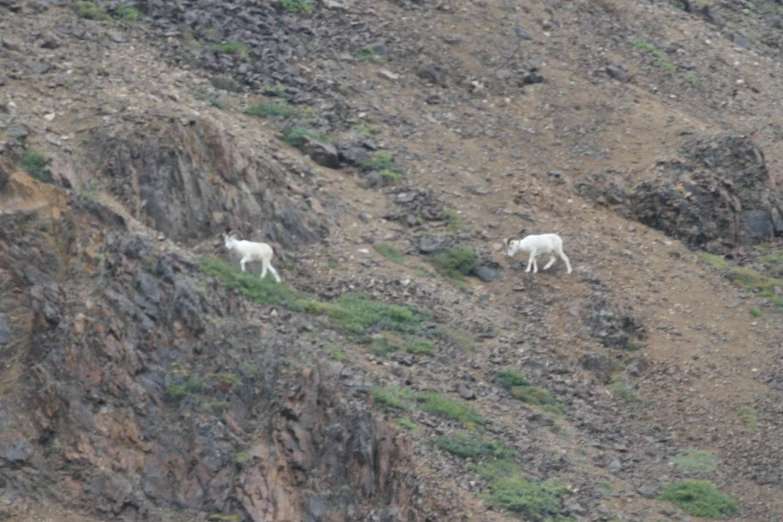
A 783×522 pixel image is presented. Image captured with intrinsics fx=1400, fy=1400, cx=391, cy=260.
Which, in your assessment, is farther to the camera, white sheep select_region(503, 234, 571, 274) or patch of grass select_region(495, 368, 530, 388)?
white sheep select_region(503, 234, 571, 274)

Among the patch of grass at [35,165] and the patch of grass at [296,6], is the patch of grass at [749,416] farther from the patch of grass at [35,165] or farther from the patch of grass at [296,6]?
the patch of grass at [296,6]

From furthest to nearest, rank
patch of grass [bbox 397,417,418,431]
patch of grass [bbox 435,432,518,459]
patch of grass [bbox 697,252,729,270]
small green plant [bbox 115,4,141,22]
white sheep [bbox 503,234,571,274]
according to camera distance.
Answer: small green plant [bbox 115,4,141,22] < patch of grass [bbox 697,252,729,270] < white sheep [bbox 503,234,571,274] < patch of grass [bbox 435,432,518,459] < patch of grass [bbox 397,417,418,431]

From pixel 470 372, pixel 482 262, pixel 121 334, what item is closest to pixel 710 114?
pixel 482 262

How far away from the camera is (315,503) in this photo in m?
18.2

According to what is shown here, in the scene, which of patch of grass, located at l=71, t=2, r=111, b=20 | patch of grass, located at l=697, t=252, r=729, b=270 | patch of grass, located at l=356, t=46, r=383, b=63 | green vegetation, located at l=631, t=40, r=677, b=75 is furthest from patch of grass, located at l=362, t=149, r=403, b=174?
green vegetation, located at l=631, t=40, r=677, b=75

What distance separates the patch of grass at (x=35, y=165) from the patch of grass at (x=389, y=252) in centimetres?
623

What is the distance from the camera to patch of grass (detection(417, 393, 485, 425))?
21781mm

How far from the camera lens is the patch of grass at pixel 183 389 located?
19031mm

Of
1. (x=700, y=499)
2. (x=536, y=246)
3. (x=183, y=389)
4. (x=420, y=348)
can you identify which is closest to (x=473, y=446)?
(x=420, y=348)

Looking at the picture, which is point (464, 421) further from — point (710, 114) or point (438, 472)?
point (710, 114)

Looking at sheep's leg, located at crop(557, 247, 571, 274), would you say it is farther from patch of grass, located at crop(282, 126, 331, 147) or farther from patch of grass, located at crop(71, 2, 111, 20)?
patch of grass, located at crop(71, 2, 111, 20)

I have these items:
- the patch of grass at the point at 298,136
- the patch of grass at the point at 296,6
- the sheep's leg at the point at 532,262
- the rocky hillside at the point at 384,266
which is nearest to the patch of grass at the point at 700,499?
the rocky hillside at the point at 384,266

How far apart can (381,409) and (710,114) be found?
17.0 metres

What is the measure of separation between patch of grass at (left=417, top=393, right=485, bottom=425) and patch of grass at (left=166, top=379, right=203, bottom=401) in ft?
13.4
